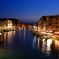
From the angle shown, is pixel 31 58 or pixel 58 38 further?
pixel 58 38

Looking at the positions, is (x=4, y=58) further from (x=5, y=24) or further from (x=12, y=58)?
(x=5, y=24)

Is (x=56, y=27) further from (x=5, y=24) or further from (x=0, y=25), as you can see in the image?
(x=5, y=24)

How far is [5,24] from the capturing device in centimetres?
10506

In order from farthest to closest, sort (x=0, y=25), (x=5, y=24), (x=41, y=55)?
(x=5, y=24) < (x=0, y=25) < (x=41, y=55)

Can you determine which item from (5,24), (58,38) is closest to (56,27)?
(58,38)

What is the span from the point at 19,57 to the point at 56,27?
34.6 meters

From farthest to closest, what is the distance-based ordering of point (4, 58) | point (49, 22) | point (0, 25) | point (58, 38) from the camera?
point (0, 25), point (49, 22), point (58, 38), point (4, 58)

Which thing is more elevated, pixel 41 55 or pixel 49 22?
pixel 49 22

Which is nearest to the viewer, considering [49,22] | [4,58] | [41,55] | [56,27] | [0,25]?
[4,58]

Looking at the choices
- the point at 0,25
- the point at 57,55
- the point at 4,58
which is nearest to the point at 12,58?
the point at 4,58

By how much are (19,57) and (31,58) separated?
4.49ft

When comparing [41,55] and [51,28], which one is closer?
[41,55]

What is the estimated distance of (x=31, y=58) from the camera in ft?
69.1

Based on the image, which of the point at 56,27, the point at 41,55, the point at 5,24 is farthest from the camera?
the point at 5,24
